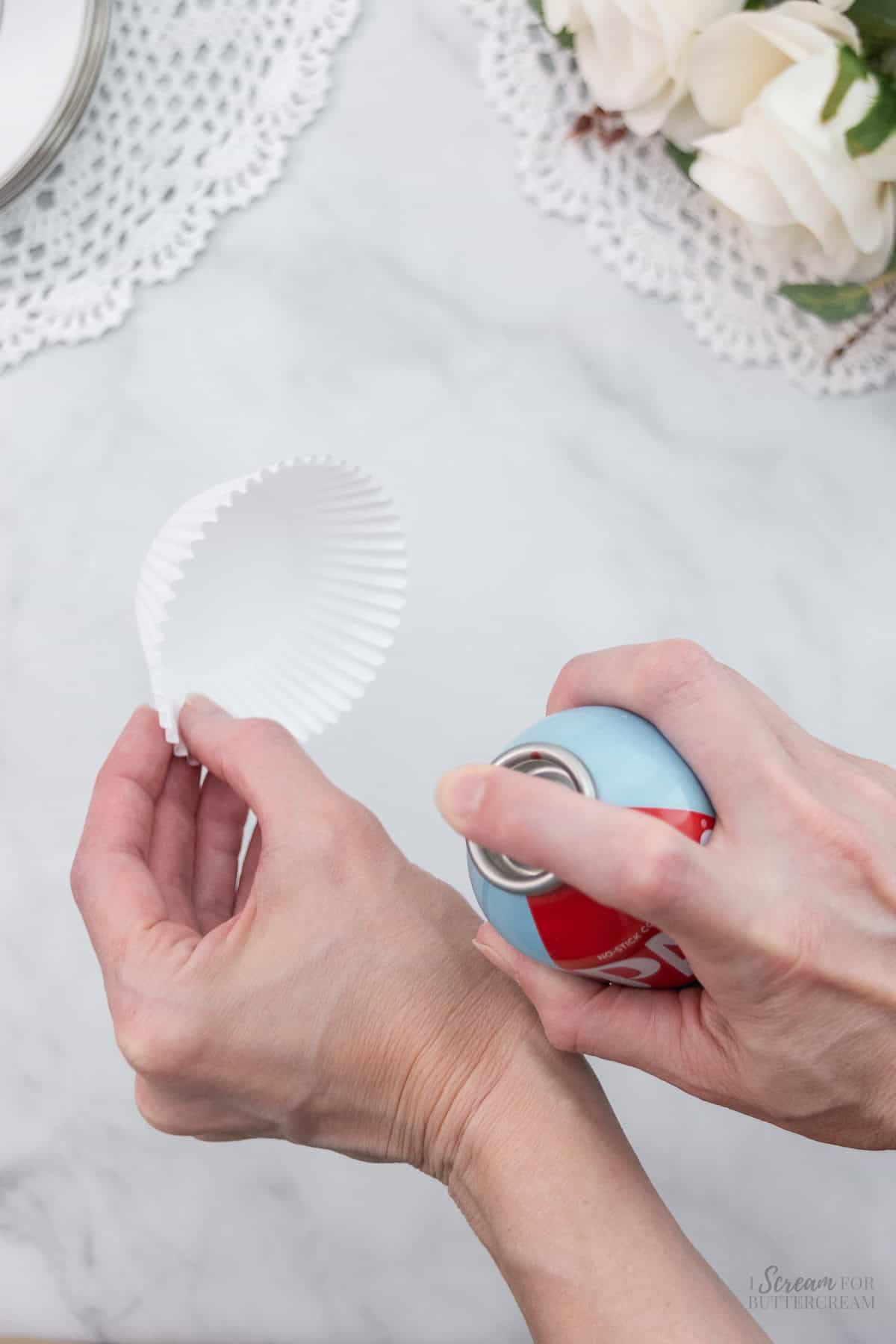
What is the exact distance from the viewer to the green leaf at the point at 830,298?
0.72m

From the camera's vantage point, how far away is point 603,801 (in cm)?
44

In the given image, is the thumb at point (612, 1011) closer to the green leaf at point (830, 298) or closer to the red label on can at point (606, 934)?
the red label on can at point (606, 934)

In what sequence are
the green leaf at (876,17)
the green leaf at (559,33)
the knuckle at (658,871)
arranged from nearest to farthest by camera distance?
1. the knuckle at (658,871)
2. the green leaf at (876,17)
3. the green leaf at (559,33)

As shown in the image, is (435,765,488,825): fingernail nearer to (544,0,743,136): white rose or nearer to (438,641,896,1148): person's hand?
(438,641,896,1148): person's hand

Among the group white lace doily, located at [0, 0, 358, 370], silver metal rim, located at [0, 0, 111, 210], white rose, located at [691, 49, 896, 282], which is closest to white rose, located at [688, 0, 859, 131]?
white rose, located at [691, 49, 896, 282]

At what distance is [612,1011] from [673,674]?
16 centimetres

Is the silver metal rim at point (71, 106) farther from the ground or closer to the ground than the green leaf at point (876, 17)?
closer to the ground

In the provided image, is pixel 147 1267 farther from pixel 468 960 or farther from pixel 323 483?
pixel 323 483

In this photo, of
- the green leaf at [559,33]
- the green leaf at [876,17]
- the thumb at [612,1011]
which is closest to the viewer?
the thumb at [612,1011]

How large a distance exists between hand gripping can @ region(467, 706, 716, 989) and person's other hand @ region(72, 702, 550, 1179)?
0.37 ft

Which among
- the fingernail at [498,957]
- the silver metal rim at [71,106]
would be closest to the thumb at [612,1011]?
the fingernail at [498,957]

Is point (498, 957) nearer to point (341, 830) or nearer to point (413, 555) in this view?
point (341, 830)

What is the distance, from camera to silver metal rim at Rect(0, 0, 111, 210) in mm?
713

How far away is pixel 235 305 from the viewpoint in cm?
80
